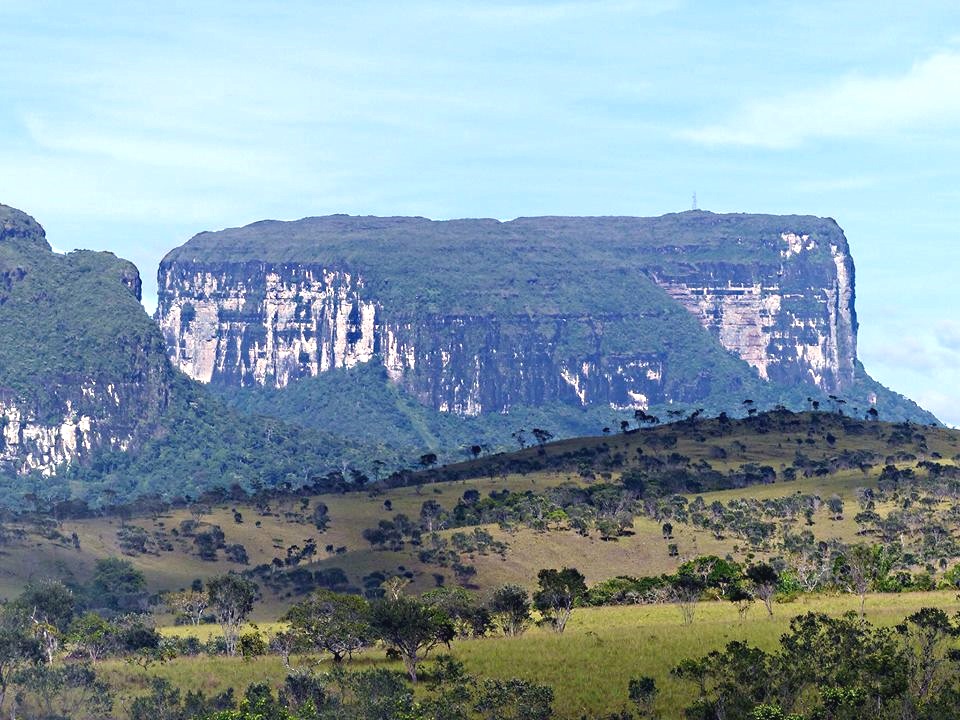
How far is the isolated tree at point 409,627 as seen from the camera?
12581cm

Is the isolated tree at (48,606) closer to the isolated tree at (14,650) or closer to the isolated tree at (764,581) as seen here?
the isolated tree at (14,650)

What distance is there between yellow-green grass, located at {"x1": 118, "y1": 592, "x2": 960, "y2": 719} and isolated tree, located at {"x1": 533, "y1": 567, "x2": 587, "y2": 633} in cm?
152

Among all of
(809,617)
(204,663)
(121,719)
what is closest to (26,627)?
(204,663)

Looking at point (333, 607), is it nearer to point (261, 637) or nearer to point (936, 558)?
point (261, 637)

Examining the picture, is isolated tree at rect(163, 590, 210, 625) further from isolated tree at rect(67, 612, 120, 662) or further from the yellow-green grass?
the yellow-green grass

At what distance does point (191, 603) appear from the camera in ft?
566

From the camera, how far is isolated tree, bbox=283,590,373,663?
129500mm

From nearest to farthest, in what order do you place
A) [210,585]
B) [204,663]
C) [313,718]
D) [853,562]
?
1. [313,718]
2. [204,663]
3. [853,562]
4. [210,585]

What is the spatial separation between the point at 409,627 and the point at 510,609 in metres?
15.6

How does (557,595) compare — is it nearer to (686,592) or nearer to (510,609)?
(510,609)

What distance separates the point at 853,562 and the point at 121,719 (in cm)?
5524

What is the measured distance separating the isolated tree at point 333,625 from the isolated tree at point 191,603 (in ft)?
127

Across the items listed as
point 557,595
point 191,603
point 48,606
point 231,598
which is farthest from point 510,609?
point 48,606

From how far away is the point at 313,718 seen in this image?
103 metres
